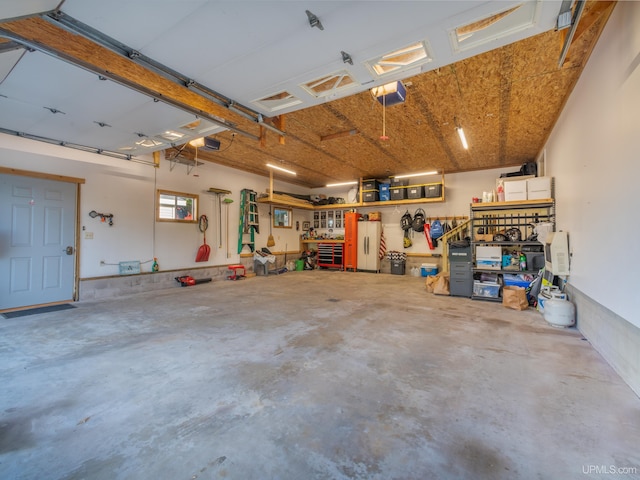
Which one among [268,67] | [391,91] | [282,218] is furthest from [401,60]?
[282,218]

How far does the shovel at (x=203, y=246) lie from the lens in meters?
7.14

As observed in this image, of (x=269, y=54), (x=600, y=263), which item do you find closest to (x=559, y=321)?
(x=600, y=263)

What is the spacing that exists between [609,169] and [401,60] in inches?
89.5

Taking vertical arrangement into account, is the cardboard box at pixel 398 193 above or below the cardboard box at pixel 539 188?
above

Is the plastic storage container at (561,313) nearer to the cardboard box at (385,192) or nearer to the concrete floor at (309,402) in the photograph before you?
the concrete floor at (309,402)

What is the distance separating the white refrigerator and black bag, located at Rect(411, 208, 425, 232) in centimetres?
120

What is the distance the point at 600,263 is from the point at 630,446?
1.95 meters

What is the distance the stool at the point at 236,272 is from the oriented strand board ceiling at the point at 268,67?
147 inches

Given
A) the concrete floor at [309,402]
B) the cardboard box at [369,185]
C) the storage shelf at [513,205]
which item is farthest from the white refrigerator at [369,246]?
the concrete floor at [309,402]

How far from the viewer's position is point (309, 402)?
195 cm

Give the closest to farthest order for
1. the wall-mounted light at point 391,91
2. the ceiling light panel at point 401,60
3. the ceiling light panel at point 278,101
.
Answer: the ceiling light panel at point 401,60
the ceiling light panel at point 278,101
the wall-mounted light at point 391,91

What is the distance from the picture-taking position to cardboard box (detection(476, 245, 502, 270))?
17.3 ft

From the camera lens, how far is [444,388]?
2154 millimetres

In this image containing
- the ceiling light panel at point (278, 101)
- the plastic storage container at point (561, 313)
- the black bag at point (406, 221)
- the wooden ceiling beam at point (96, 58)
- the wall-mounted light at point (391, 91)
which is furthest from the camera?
the black bag at point (406, 221)
